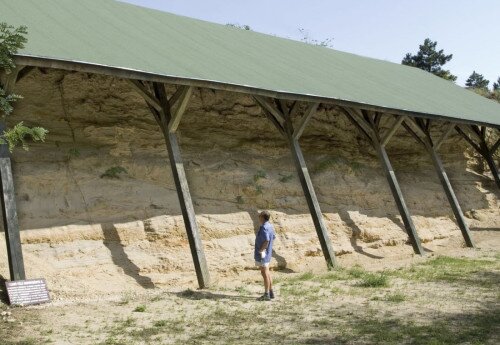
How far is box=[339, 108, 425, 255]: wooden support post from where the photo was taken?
14477mm

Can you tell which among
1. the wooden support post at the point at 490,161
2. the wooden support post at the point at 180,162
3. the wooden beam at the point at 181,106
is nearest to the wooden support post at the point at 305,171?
the wooden beam at the point at 181,106

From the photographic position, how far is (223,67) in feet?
38.8

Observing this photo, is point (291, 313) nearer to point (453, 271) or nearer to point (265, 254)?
point (265, 254)

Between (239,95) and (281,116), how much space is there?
3098mm

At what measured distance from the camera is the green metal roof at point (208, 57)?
948cm

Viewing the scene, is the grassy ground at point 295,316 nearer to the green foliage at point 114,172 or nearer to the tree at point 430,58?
the green foliage at point 114,172

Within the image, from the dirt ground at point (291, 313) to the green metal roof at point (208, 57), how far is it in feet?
12.9

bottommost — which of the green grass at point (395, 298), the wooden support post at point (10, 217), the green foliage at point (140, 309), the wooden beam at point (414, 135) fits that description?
the green grass at point (395, 298)

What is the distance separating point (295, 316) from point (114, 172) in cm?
611

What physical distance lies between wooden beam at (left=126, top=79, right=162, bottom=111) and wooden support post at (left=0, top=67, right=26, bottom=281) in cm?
236

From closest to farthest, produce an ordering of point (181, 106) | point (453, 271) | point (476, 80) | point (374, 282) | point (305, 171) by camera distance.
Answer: point (374, 282), point (181, 106), point (453, 271), point (305, 171), point (476, 80)

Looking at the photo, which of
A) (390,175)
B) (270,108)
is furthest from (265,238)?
(390,175)

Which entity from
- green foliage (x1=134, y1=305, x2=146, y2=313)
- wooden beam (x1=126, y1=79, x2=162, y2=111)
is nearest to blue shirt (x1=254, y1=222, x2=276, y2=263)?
green foliage (x1=134, y1=305, x2=146, y2=313)

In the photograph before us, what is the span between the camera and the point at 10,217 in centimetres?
817
